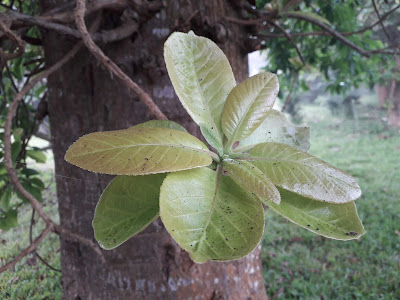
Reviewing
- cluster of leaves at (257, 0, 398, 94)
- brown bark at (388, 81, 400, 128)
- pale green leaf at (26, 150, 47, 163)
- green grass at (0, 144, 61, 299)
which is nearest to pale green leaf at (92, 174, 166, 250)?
green grass at (0, 144, 61, 299)

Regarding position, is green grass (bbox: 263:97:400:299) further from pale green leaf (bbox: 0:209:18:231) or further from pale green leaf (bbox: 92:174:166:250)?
pale green leaf (bbox: 92:174:166:250)

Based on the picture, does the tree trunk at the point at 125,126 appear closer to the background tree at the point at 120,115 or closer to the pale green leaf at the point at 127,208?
the background tree at the point at 120,115

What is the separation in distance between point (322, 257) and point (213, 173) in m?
1.97

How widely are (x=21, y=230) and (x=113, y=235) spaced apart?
60 cm

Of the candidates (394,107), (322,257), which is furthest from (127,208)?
(394,107)

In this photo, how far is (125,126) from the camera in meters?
0.85

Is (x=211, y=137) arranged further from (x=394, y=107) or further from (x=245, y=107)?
(x=394, y=107)

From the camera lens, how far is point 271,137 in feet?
1.69

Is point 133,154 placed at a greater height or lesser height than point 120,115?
greater

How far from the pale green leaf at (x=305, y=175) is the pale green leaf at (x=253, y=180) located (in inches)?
1.1

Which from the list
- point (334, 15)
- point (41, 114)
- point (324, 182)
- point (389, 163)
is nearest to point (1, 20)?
point (41, 114)

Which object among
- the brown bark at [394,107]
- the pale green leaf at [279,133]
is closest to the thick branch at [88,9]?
the pale green leaf at [279,133]

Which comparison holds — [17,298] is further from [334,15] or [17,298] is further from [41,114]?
[334,15]

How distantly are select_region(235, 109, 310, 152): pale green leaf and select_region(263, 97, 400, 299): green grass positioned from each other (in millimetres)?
1422
